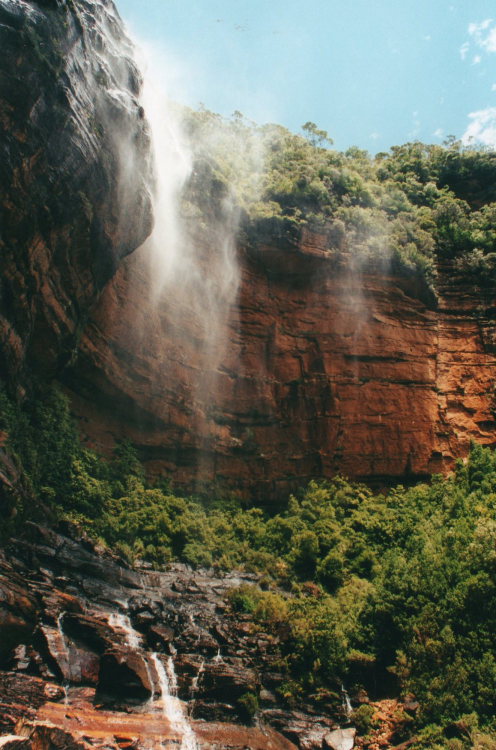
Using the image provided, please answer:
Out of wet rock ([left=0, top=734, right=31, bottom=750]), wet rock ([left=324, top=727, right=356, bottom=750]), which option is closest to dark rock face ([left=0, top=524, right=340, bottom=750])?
wet rock ([left=0, top=734, right=31, bottom=750])

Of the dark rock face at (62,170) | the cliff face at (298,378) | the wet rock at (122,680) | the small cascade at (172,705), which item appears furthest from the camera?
the cliff face at (298,378)

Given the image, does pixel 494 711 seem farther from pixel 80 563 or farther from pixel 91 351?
pixel 91 351

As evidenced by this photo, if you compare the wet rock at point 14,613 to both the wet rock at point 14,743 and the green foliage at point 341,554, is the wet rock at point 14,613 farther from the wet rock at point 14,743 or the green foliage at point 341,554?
the green foliage at point 341,554

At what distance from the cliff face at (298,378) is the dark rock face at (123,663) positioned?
7.00 metres

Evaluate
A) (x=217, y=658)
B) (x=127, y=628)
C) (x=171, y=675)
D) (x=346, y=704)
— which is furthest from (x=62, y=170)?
(x=346, y=704)

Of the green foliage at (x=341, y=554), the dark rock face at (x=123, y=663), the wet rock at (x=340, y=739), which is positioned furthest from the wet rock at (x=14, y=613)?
the wet rock at (x=340, y=739)

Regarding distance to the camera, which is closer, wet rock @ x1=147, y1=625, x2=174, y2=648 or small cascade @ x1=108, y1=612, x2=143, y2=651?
small cascade @ x1=108, y1=612, x2=143, y2=651

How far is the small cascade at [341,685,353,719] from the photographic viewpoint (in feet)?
35.3

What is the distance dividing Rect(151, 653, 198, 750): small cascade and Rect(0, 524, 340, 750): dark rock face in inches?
1.0

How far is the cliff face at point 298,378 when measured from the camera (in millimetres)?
19969

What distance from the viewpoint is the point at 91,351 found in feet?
60.7

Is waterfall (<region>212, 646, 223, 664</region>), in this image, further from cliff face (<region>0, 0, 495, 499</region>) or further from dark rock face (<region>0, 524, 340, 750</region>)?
cliff face (<region>0, 0, 495, 499</region>)

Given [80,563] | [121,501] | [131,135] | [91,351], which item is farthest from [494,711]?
[131,135]

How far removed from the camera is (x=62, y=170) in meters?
13.6
